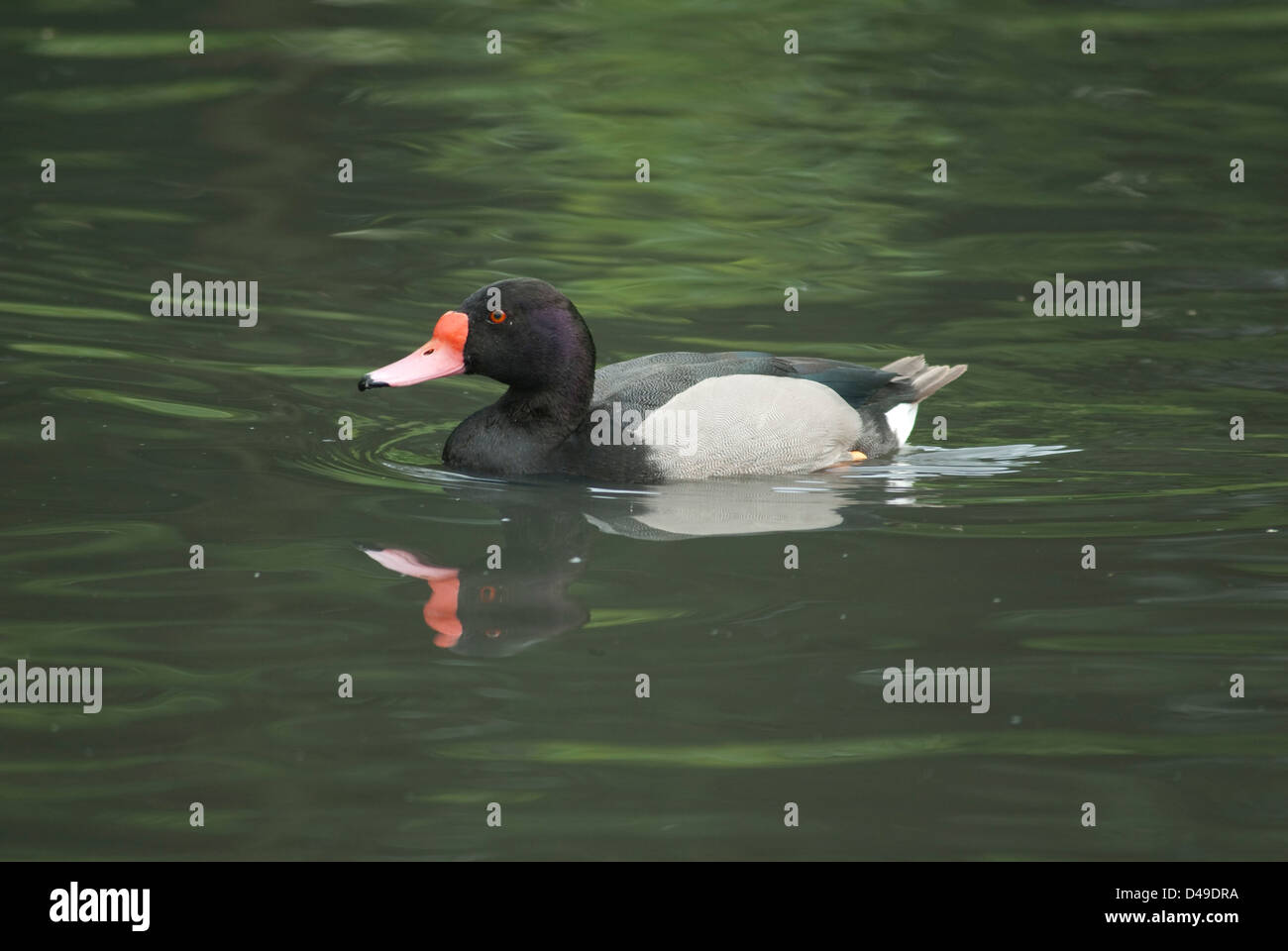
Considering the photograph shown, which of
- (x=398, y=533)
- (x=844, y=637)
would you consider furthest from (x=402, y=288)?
(x=844, y=637)

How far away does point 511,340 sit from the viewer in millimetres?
9516

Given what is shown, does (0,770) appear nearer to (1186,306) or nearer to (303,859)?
(303,859)

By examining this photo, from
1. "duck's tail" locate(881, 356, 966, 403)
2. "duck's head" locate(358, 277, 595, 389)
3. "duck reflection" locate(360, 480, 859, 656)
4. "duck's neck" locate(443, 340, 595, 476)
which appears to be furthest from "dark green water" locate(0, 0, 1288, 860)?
"duck's head" locate(358, 277, 595, 389)

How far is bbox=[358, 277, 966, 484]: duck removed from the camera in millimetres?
9383

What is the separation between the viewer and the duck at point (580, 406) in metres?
9.38

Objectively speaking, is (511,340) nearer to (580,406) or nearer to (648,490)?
(580,406)

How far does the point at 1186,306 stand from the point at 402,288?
565 centimetres

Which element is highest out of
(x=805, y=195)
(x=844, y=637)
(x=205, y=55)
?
(x=205, y=55)

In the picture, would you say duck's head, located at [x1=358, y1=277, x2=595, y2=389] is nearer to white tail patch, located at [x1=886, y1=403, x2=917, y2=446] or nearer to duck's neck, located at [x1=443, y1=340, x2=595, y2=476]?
duck's neck, located at [x1=443, y1=340, x2=595, y2=476]

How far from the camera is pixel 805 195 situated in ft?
52.2

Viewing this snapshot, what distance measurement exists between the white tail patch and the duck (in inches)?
30.9

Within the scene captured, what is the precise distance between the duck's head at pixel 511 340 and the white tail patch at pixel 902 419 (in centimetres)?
188

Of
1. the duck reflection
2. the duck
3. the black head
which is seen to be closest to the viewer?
the duck reflection

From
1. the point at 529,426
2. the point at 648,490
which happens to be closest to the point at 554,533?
the point at 648,490
